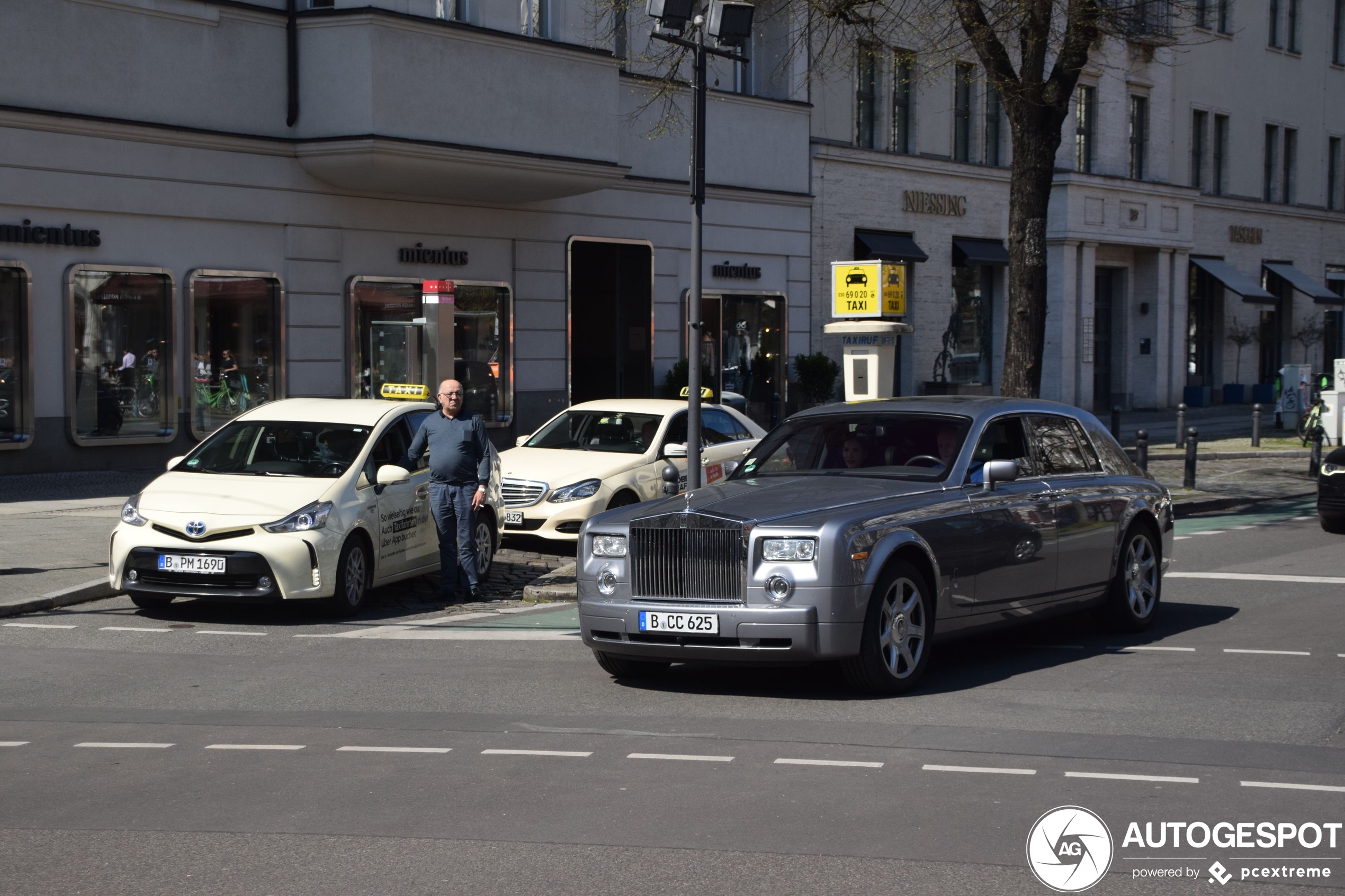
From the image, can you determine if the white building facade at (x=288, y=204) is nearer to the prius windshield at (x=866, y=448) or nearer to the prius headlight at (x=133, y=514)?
the prius headlight at (x=133, y=514)

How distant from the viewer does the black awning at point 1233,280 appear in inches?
1672

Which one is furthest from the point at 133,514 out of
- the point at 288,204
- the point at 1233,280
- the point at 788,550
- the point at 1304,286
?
the point at 1304,286

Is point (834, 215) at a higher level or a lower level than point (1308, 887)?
higher

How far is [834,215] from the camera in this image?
3195 centimetres

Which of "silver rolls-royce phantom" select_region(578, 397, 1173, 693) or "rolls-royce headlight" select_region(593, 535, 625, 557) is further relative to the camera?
"rolls-royce headlight" select_region(593, 535, 625, 557)

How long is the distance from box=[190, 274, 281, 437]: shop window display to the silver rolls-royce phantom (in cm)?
1334

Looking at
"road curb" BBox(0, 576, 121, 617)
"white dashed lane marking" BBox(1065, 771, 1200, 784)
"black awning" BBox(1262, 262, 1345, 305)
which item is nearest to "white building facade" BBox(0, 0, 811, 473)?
"road curb" BBox(0, 576, 121, 617)

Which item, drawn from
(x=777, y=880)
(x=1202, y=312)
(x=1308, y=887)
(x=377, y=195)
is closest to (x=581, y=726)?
(x=777, y=880)

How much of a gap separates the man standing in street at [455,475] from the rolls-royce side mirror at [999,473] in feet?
14.7

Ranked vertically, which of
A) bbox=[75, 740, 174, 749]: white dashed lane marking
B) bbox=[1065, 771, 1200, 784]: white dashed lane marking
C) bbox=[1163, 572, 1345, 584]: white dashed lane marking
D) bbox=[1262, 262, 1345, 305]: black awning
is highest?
bbox=[1262, 262, 1345, 305]: black awning

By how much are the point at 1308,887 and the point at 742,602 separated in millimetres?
3542

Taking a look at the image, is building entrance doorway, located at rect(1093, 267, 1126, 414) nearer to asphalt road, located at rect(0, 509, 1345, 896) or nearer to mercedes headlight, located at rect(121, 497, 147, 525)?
asphalt road, located at rect(0, 509, 1345, 896)

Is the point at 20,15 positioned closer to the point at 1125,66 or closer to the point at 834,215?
the point at 834,215

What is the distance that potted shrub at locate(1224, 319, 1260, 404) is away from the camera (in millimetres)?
43906
